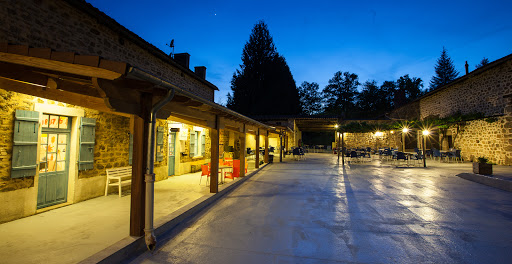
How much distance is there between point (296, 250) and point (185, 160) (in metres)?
6.30

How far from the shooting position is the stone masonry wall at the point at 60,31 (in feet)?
11.2

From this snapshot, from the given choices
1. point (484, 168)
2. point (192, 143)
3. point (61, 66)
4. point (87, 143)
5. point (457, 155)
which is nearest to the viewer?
point (61, 66)

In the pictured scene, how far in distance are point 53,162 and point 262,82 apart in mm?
29042

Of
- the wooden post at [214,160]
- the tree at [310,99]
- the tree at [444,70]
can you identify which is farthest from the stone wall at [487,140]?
the tree at [444,70]

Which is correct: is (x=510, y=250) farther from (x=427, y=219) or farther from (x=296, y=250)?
(x=296, y=250)

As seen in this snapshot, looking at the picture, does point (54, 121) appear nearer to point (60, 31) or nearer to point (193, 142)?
point (60, 31)

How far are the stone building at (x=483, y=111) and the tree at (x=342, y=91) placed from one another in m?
23.9

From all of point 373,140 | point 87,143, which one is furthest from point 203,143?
point 373,140

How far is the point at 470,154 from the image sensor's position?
12031mm

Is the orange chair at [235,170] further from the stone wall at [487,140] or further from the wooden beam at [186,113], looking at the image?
the stone wall at [487,140]

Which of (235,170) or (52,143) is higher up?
(52,143)

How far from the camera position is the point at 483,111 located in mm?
11188

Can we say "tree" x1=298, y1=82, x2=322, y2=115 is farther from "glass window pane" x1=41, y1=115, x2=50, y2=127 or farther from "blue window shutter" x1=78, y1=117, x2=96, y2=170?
"glass window pane" x1=41, y1=115, x2=50, y2=127

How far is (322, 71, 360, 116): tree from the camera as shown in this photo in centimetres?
3897
